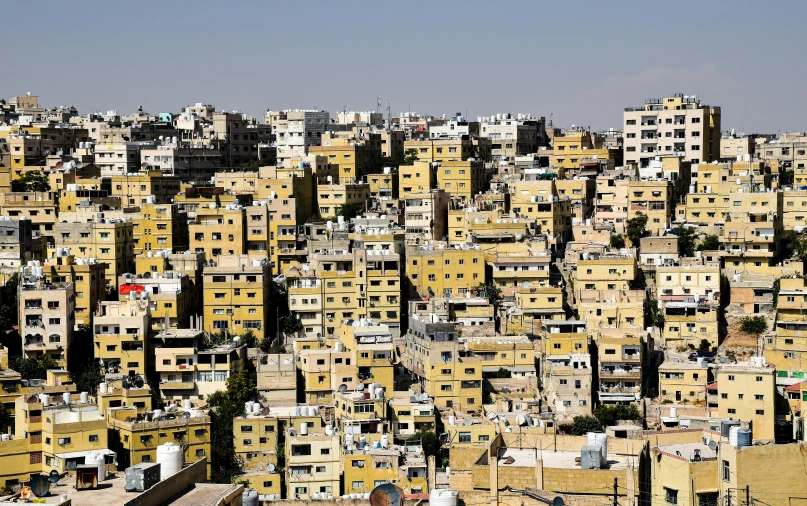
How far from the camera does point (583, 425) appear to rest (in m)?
28.5

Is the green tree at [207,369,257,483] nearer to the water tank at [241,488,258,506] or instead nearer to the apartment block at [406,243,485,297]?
the apartment block at [406,243,485,297]

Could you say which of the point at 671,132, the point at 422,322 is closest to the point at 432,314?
the point at 422,322

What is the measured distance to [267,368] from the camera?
30.6 m

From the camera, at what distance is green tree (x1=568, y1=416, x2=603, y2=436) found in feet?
92.5

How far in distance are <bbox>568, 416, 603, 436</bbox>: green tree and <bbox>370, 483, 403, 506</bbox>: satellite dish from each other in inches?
513

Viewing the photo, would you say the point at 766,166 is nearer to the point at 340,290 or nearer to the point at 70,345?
the point at 340,290

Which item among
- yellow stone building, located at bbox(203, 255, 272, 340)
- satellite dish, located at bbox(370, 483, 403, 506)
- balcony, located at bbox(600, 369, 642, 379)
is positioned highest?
yellow stone building, located at bbox(203, 255, 272, 340)

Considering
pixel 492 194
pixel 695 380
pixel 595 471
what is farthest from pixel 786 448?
pixel 492 194

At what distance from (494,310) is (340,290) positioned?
11.4 ft

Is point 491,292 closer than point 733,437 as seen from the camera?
No

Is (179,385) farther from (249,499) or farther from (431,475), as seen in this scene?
(249,499)

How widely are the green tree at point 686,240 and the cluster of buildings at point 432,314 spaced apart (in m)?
0.08

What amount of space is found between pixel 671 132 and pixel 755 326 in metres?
15.4

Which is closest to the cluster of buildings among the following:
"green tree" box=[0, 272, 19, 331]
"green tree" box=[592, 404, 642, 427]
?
"green tree" box=[592, 404, 642, 427]
